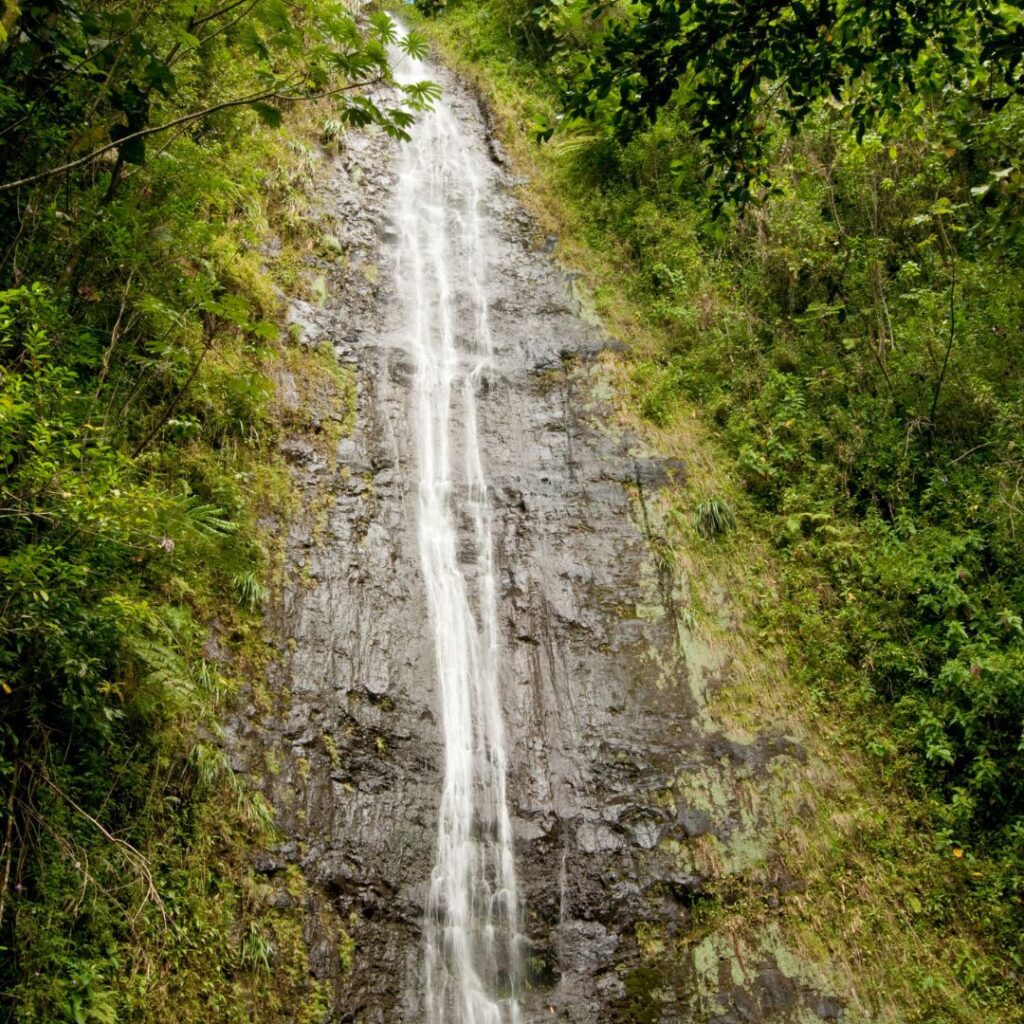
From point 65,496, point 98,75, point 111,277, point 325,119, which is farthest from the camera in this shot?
point 325,119

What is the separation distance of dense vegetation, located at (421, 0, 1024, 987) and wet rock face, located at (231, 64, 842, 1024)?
1.36m

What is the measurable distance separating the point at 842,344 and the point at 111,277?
804 cm

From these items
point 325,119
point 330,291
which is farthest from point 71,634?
point 325,119

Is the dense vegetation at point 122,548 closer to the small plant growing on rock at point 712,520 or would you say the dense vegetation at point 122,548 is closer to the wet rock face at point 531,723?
the wet rock face at point 531,723

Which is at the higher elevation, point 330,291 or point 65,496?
point 65,496

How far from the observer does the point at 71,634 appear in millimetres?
3639

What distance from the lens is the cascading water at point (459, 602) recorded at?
5383 millimetres

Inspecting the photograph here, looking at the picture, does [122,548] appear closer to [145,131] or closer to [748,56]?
[145,131]

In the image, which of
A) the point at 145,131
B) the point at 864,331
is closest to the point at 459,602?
the point at 145,131

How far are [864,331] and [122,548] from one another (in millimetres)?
8703

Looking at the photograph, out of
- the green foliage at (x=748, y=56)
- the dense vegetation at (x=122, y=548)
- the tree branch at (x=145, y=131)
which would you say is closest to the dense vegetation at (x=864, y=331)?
the green foliage at (x=748, y=56)

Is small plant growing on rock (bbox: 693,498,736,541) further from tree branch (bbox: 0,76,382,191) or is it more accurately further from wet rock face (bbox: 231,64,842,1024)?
tree branch (bbox: 0,76,382,191)

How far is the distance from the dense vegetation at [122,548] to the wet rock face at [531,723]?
47 cm

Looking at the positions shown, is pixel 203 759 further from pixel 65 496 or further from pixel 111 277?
pixel 111 277
